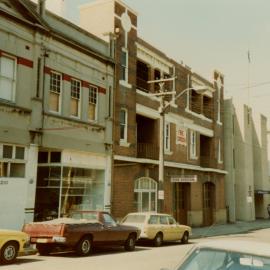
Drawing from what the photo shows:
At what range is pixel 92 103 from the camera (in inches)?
958

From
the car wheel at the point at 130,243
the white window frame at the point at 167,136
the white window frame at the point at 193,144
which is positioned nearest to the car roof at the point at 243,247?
the car wheel at the point at 130,243

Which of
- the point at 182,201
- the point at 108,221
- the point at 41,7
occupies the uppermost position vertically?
the point at 41,7

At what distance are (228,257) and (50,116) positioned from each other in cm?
1661

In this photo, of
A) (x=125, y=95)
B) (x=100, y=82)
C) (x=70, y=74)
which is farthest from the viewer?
(x=125, y=95)

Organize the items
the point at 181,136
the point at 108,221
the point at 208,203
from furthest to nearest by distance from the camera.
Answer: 1. the point at 208,203
2. the point at 181,136
3. the point at 108,221

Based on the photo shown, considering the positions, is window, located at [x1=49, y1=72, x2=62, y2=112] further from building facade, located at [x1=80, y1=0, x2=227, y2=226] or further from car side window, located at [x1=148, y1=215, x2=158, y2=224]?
car side window, located at [x1=148, y1=215, x2=158, y2=224]

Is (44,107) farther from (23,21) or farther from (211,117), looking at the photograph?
(211,117)

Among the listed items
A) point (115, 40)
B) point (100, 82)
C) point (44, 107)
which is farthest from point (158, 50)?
point (44, 107)

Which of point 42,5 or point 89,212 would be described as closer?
point 89,212

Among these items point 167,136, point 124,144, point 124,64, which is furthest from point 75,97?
point 167,136

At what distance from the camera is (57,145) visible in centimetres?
2117

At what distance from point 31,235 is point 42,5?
431 inches

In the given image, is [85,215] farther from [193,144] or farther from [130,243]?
[193,144]

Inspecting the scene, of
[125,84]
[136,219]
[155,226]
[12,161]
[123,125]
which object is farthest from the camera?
[125,84]
